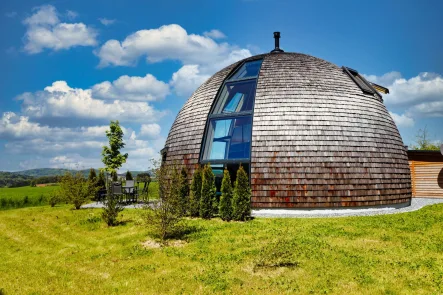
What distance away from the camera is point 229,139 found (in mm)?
15688

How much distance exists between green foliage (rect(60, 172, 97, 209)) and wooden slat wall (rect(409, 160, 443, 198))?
66.3 feet

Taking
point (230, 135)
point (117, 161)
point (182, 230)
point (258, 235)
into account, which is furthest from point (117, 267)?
point (117, 161)

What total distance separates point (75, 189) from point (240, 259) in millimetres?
13595

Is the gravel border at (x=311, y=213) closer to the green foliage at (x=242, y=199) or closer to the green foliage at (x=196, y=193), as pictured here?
the green foliage at (x=242, y=199)

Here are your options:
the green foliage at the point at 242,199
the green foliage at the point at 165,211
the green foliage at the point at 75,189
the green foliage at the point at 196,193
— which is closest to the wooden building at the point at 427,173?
the green foliage at the point at 242,199

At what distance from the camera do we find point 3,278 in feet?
22.2

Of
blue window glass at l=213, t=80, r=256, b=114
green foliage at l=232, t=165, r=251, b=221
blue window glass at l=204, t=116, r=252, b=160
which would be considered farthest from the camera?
blue window glass at l=213, t=80, r=256, b=114

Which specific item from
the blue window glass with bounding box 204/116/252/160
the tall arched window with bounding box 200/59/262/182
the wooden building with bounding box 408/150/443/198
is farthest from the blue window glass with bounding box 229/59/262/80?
the wooden building with bounding box 408/150/443/198

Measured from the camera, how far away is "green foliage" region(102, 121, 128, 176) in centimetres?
2597

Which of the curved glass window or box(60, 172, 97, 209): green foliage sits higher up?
the curved glass window

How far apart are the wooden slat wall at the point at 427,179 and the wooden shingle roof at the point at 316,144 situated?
Result: 193 inches

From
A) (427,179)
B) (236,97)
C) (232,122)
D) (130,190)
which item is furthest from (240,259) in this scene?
(427,179)

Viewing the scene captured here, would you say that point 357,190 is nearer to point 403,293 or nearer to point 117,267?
point 403,293

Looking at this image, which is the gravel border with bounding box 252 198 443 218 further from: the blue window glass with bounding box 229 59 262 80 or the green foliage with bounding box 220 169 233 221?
the blue window glass with bounding box 229 59 262 80
